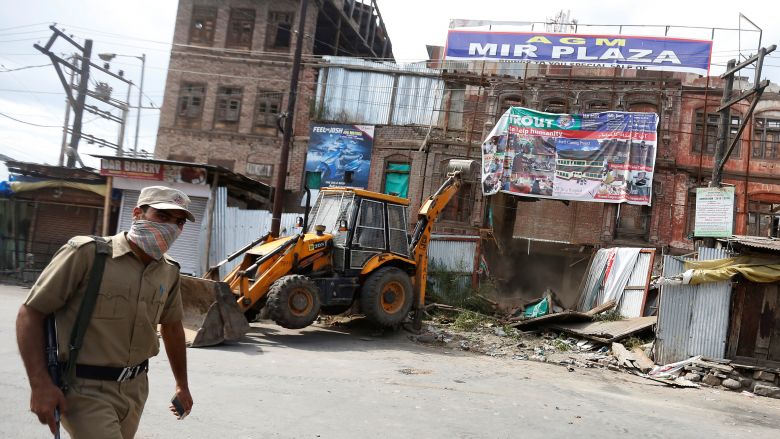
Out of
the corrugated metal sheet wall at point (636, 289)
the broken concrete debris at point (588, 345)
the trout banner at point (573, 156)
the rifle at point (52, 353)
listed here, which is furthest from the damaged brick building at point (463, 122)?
the rifle at point (52, 353)

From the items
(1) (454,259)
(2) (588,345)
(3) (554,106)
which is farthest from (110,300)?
(3) (554,106)

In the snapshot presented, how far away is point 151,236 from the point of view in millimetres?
2799

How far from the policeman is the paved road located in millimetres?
2378

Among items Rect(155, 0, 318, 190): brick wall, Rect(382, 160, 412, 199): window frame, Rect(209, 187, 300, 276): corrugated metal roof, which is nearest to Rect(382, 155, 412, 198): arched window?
Rect(382, 160, 412, 199): window frame

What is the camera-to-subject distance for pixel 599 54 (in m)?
20.9

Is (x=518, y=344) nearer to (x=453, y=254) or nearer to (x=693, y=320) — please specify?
(x=693, y=320)

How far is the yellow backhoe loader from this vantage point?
9719 mm

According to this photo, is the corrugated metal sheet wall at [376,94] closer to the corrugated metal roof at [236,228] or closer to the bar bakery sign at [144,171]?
the corrugated metal roof at [236,228]

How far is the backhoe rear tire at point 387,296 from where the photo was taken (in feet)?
36.8

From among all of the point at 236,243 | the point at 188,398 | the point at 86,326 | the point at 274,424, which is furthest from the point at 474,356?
the point at 236,243

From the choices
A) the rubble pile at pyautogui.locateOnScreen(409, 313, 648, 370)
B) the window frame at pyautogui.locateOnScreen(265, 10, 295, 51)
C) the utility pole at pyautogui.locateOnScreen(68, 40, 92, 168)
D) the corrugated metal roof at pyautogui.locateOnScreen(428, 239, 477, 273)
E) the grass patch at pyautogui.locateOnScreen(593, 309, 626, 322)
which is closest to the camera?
the rubble pile at pyautogui.locateOnScreen(409, 313, 648, 370)

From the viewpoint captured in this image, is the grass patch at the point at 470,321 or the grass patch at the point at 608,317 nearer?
the grass patch at the point at 470,321

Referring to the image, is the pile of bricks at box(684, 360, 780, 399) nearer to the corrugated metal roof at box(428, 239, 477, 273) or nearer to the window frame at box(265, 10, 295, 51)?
the corrugated metal roof at box(428, 239, 477, 273)

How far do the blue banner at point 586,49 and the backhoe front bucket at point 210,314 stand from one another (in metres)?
15.5
